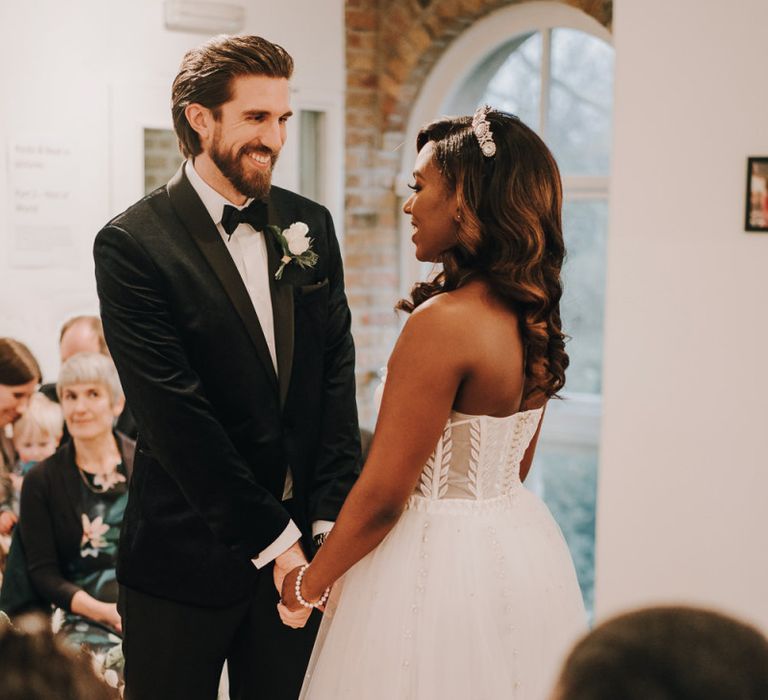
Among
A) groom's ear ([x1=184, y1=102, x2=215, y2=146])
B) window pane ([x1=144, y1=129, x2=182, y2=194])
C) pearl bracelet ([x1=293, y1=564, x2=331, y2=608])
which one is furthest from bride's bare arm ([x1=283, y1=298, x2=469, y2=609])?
window pane ([x1=144, y1=129, x2=182, y2=194])

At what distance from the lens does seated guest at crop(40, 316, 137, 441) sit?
339cm

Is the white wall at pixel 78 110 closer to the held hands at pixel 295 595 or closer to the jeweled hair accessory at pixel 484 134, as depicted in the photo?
the held hands at pixel 295 595

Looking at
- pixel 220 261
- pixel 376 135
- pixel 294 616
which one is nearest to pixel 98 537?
pixel 294 616

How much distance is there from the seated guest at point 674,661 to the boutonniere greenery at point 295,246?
1.45 metres

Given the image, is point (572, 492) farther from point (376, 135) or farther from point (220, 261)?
point (220, 261)

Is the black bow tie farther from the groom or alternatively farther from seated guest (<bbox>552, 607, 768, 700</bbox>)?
seated guest (<bbox>552, 607, 768, 700</bbox>)

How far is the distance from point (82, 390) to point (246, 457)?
1451mm

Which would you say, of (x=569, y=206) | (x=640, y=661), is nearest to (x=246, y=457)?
(x=640, y=661)

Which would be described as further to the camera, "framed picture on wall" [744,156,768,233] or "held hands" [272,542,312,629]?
"framed picture on wall" [744,156,768,233]

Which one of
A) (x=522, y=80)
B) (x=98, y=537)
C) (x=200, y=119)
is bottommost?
(x=98, y=537)

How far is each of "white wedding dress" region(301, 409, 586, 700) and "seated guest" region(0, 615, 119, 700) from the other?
1.15 m

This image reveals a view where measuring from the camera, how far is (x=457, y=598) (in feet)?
6.47

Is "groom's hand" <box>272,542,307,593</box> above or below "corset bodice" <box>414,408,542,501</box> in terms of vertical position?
below

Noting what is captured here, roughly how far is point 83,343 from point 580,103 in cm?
212
